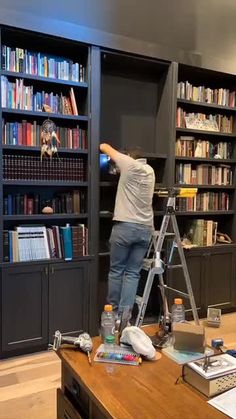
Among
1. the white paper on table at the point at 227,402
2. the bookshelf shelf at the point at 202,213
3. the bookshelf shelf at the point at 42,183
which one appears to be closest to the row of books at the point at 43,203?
the bookshelf shelf at the point at 42,183

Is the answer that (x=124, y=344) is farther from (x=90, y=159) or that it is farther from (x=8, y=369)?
(x=90, y=159)

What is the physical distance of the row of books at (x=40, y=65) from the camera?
2883 mm

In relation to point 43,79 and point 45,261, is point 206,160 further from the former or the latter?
point 45,261

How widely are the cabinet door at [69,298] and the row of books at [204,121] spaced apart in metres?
1.70

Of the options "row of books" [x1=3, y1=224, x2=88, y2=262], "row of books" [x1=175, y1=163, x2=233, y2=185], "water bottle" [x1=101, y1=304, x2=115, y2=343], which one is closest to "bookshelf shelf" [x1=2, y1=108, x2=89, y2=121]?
"row of books" [x1=3, y1=224, x2=88, y2=262]

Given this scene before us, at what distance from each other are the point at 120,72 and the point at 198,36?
0.87 meters

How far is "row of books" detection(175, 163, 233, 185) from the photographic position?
150 inches

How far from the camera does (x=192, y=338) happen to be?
1.82 m

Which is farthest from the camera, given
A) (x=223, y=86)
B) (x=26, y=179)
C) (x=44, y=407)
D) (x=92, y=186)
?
(x=223, y=86)

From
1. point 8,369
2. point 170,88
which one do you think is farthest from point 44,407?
point 170,88

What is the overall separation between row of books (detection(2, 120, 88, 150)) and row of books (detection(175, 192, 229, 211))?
3.82ft

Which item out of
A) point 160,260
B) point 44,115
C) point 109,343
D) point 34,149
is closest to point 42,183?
point 34,149

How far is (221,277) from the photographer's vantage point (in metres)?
3.94

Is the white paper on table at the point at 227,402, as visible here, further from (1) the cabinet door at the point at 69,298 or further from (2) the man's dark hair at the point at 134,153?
(2) the man's dark hair at the point at 134,153
